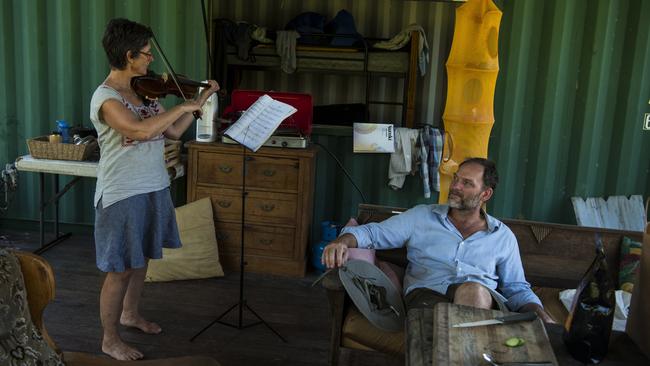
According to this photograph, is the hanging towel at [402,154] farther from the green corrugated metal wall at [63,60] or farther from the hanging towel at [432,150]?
the green corrugated metal wall at [63,60]

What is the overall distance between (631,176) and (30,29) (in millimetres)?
4657

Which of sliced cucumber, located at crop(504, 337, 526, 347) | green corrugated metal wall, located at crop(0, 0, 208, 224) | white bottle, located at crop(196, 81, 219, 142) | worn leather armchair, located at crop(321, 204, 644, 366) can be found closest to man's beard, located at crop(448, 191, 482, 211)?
worn leather armchair, located at crop(321, 204, 644, 366)

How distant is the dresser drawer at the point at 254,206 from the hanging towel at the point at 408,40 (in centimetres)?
191

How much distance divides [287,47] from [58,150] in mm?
2122

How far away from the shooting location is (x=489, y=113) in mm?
4074

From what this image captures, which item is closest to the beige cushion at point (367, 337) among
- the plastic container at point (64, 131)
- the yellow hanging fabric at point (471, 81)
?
→ the yellow hanging fabric at point (471, 81)

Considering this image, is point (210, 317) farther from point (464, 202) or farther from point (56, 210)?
point (56, 210)

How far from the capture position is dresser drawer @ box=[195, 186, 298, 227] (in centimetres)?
454

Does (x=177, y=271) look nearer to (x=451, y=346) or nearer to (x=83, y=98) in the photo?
(x=83, y=98)

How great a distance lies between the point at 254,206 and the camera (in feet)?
15.0

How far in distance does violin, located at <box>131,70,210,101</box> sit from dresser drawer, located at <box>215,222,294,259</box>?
152cm

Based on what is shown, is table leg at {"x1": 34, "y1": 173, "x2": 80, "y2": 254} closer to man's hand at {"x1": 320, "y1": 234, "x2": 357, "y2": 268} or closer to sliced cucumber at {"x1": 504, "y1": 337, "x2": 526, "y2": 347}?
man's hand at {"x1": 320, "y1": 234, "x2": 357, "y2": 268}

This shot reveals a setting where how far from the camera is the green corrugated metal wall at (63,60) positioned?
491cm

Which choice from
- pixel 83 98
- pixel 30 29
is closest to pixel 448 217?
pixel 83 98
